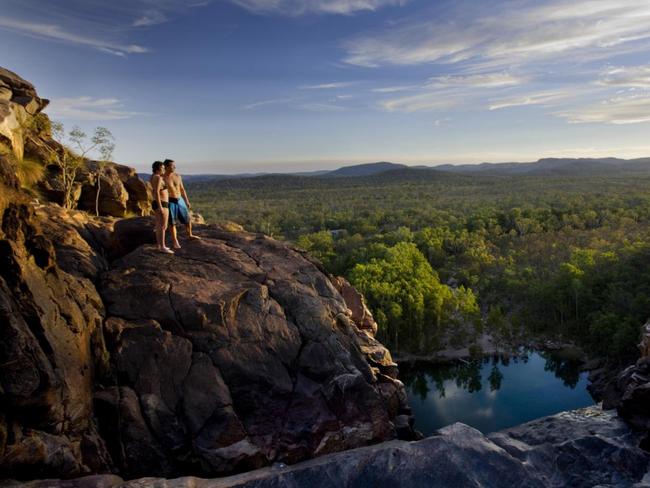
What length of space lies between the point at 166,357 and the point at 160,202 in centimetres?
494

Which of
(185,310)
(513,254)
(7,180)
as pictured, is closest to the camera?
(7,180)

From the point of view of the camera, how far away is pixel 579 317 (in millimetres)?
41938

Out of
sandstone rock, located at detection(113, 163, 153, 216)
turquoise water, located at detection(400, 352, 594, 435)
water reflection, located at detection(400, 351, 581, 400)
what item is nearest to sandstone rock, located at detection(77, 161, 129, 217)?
sandstone rock, located at detection(113, 163, 153, 216)

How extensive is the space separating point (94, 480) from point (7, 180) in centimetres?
695

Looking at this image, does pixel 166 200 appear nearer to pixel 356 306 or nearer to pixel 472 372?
pixel 356 306

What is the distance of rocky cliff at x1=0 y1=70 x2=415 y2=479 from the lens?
31.8 feet

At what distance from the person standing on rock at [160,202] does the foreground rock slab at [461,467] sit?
24.0 feet

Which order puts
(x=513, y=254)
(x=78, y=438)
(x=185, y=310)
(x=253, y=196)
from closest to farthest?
(x=78, y=438)
(x=185, y=310)
(x=513, y=254)
(x=253, y=196)

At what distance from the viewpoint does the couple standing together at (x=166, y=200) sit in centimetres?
1460

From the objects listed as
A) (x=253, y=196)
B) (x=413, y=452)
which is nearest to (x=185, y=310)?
(x=413, y=452)

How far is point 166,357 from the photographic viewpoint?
39.8ft

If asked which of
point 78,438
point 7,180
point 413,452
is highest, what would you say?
point 7,180

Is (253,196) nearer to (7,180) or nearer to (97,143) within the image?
(97,143)

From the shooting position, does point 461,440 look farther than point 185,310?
No
